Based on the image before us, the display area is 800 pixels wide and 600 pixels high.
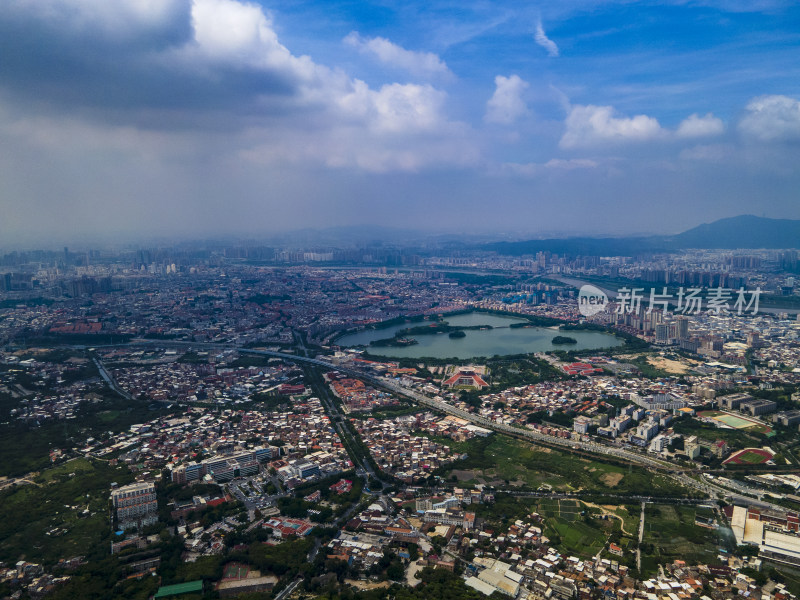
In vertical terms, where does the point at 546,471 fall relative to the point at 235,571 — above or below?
above

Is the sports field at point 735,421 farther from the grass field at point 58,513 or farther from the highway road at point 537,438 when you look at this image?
the grass field at point 58,513

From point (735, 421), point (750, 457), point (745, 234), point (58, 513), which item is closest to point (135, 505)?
point (58, 513)

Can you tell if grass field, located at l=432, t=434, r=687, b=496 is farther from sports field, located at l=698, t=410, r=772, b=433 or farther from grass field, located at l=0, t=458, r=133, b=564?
grass field, located at l=0, t=458, r=133, b=564

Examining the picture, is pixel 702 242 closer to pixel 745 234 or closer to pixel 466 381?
pixel 745 234

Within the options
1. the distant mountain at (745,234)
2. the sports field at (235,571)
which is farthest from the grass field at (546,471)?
the distant mountain at (745,234)

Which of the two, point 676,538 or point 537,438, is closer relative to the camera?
point 676,538

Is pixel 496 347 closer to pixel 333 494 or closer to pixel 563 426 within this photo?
pixel 563 426

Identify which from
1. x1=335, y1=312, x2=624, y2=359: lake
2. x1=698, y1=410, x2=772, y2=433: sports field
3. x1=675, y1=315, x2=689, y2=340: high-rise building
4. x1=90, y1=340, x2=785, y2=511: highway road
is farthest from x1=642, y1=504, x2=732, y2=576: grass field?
x1=675, y1=315, x2=689, y2=340: high-rise building
